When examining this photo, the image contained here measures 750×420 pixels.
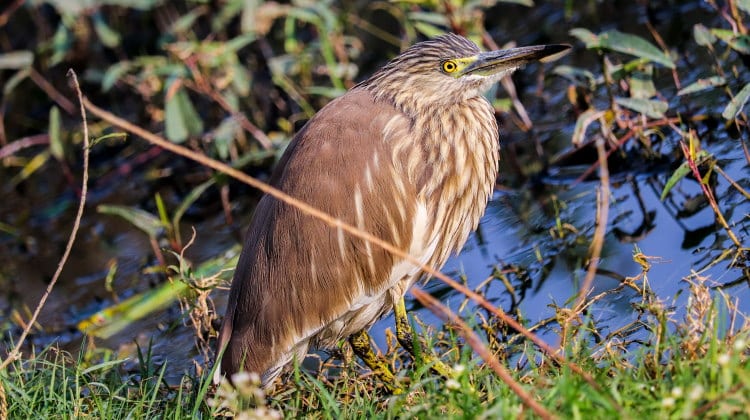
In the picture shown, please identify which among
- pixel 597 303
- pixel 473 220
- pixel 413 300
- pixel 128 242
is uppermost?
pixel 473 220

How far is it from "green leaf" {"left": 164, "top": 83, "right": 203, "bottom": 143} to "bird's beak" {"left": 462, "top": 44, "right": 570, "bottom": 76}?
2.53 metres

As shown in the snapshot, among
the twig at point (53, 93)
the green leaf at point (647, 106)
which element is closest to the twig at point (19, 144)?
the twig at point (53, 93)

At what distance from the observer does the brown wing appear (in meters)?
3.73

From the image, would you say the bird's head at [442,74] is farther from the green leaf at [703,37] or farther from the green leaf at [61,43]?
the green leaf at [61,43]

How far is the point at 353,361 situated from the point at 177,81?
8.87 ft

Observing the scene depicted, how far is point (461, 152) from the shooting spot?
3.89 m

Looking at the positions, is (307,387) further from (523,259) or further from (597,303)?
(523,259)

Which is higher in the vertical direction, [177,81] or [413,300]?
[177,81]

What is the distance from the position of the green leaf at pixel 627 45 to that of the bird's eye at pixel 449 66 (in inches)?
37.1

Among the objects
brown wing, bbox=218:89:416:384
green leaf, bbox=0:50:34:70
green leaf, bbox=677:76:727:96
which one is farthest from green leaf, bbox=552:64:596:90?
green leaf, bbox=0:50:34:70

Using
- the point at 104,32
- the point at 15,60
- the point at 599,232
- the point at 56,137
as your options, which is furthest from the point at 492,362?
the point at 104,32

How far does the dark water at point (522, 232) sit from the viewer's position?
441 centimetres

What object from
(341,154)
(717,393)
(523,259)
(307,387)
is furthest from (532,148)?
(717,393)

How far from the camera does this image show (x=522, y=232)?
5.06 metres
